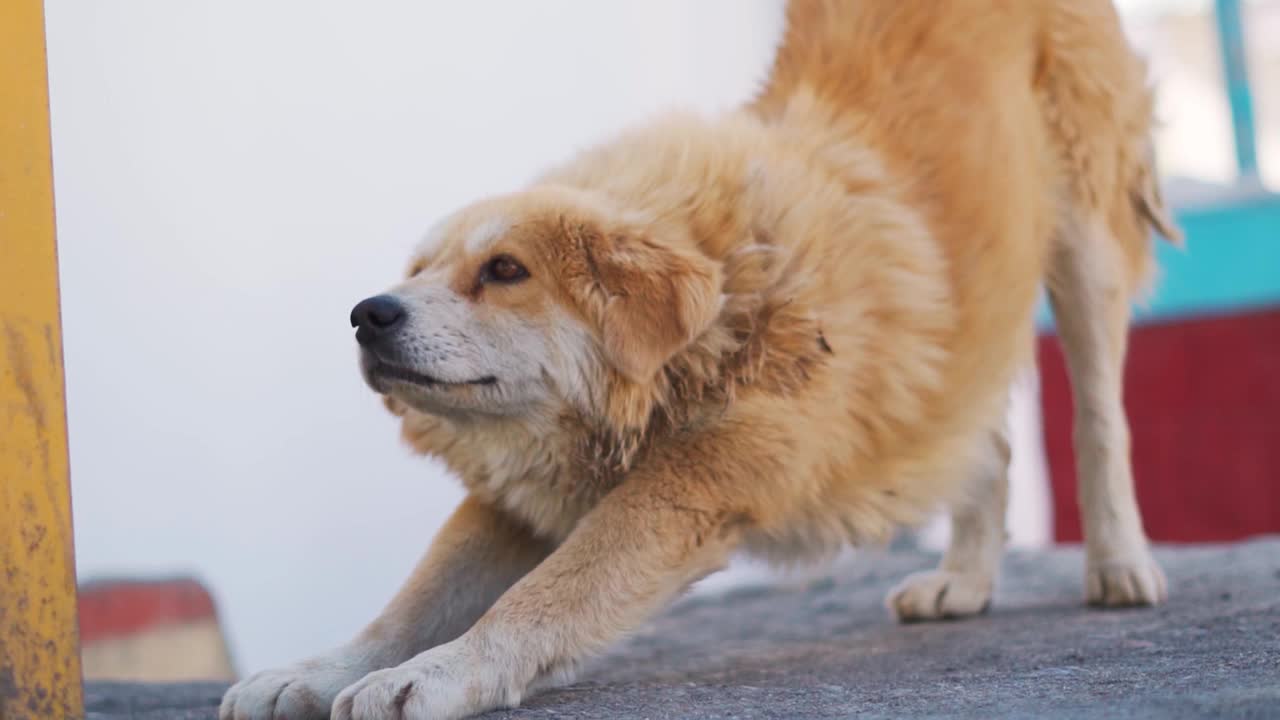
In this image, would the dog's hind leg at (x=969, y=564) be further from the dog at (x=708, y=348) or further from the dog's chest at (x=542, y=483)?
the dog's chest at (x=542, y=483)

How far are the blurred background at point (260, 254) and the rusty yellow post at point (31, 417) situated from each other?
56.5 inches

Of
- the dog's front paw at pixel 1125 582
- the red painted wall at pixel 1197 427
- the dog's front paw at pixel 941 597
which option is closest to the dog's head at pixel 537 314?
the dog's front paw at pixel 941 597

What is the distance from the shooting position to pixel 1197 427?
7.27 metres

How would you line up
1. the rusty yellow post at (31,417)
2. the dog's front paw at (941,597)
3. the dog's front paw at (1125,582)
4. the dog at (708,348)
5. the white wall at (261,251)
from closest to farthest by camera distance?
the rusty yellow post at (31,417) < the dog at (708,348) < the dog's front paw at (1125,582) < the dog's front paw at (941,597) < the white wall at (261,251)

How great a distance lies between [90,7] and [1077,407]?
2.83 metres

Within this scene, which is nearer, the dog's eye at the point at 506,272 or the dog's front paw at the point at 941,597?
the dog's eye at the point at 506,272

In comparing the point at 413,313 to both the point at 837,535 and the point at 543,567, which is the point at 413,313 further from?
the point at 837,535

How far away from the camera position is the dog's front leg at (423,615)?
2.40 metres

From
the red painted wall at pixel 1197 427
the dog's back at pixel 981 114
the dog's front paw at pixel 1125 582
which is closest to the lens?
the dog's back at pixel 981 114

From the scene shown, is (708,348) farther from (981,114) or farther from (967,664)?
(981,114)

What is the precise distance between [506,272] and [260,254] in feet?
5.90

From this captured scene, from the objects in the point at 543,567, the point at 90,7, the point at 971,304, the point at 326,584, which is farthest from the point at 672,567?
the point at 90,7

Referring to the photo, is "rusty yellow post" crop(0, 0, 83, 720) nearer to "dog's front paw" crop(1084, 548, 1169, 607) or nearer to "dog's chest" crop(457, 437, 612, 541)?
"dog's chest" crop(457, 437, 612, 541)

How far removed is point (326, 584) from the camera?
14.3 feet
